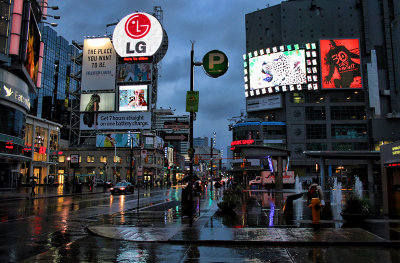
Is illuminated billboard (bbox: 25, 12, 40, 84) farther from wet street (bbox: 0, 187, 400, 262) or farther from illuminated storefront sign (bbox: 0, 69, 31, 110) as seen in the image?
wet street (bbox: 0, 187, 400, 262)

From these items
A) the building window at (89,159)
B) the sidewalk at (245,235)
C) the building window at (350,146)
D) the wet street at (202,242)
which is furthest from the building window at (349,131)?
the sidewalk at (245,235)

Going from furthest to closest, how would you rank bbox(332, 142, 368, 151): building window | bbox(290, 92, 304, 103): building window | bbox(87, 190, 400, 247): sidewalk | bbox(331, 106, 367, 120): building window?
bbox(290, 92, 304, 103): building window < bbox(331, 106, 367, 120): building window < bbox(332, 142, 368, 151): building window < bbox(87, 190, 400, 247): sidewalk

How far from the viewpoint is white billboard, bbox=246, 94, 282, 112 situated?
298 ft

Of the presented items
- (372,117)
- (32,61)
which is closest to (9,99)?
(32,61)

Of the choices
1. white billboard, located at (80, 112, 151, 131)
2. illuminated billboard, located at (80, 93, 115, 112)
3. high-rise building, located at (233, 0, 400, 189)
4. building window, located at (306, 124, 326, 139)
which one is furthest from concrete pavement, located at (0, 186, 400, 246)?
building window, located at (306, 124, 326, 139)

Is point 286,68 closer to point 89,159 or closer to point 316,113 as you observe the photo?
point 316,113

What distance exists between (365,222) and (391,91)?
270 feet

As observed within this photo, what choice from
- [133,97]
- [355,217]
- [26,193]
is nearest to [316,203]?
[355,217]

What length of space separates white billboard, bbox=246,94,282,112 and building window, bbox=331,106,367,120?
13.6 m

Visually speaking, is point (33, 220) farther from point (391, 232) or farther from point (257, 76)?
point (257, 76)

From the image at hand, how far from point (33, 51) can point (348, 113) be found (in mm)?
72549

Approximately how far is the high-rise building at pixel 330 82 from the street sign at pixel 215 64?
238 feet

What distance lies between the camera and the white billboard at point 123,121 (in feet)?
211

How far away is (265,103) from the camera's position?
93.1m
